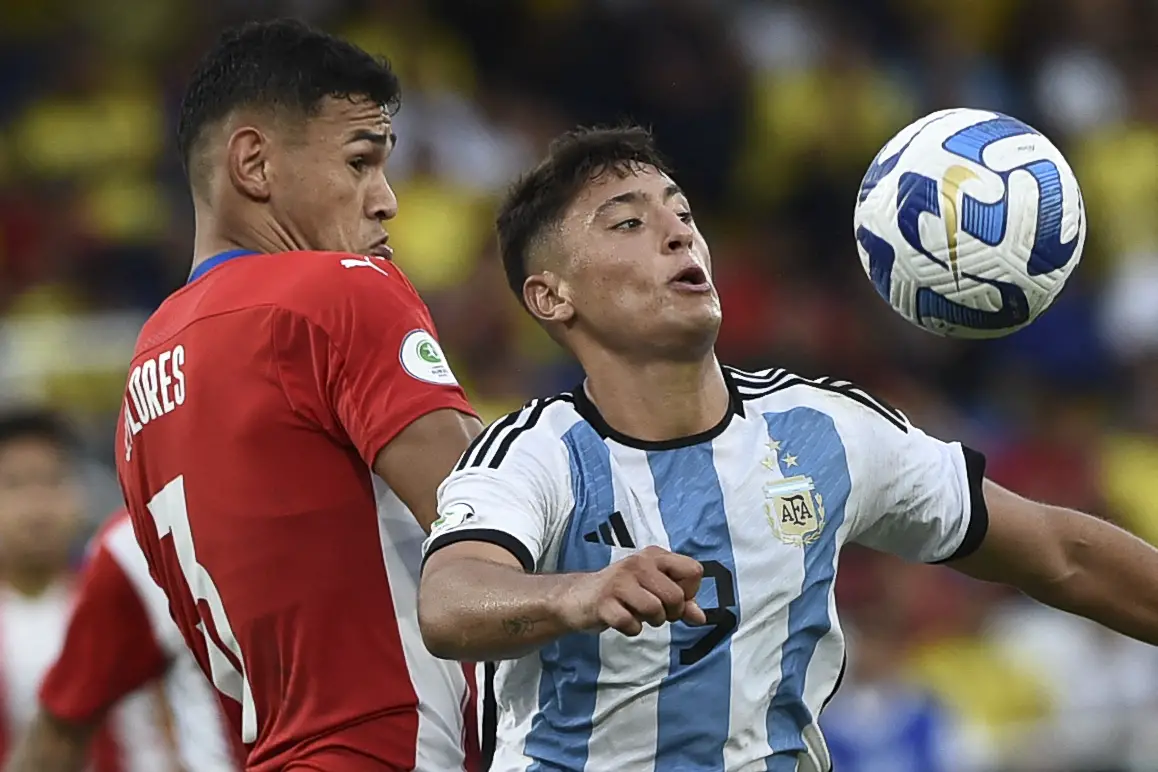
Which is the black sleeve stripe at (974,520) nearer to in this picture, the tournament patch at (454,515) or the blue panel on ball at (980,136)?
the blue panel on ball at (980,136)

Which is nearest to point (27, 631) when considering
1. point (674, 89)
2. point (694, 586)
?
point (694, 586)

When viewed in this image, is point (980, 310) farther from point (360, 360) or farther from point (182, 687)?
point (182, 687)

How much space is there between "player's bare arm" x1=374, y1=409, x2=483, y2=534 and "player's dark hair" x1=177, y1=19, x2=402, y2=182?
898 millimetres

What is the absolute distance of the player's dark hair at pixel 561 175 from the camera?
13.1 feet

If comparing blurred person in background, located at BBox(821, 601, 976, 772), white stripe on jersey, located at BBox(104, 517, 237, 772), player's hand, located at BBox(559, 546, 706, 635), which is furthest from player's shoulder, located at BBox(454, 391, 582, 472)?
blurred person in background, located at BBox(821, 601, 976, 772)

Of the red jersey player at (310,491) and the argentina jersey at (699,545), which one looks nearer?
the argentina jersey at (699,545)

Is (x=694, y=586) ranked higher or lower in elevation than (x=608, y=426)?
lower

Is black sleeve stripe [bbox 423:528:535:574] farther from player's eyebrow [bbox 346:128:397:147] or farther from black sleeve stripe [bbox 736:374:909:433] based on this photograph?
player's eyebrow [bbox 346:128:397:147]

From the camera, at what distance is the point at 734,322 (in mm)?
11359

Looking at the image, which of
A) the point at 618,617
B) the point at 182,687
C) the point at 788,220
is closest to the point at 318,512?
the point at 618,617

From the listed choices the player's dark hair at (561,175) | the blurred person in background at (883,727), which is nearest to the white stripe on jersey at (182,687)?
the player's dark hair at (561,175)

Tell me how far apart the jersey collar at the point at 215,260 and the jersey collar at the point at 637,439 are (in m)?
0.89

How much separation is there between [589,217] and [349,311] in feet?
1.66

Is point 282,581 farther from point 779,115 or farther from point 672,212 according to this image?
point 779,115
